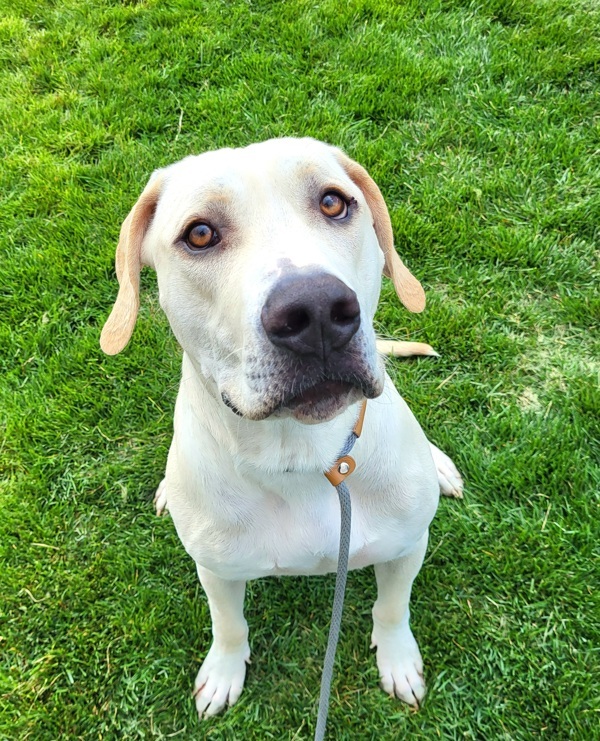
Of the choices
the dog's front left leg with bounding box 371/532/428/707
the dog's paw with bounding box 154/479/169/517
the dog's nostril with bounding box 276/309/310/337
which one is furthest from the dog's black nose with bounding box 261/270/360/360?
the dog's paw with bounding box 154/479/169/517

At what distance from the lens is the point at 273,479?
2.17m

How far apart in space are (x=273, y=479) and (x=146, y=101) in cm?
410

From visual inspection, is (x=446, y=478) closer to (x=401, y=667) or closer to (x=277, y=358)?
(x=401, y=667)

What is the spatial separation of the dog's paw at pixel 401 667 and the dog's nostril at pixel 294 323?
72.9 inches

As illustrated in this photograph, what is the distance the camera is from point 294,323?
1.60 meters

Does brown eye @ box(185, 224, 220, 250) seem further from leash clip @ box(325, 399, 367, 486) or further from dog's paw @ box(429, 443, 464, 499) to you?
dog's paw @ box(429, 443, 464, 499)

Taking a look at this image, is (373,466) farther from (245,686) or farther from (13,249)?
(13,249)

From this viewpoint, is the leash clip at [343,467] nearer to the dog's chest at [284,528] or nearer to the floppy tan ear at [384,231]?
the dog's chest at [284,528]

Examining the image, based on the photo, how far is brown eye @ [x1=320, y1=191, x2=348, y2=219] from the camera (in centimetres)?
205

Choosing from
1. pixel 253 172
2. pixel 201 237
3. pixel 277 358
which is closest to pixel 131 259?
pixel 201 237

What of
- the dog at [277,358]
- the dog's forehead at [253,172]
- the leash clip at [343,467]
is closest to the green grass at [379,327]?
the dog at [277,358]

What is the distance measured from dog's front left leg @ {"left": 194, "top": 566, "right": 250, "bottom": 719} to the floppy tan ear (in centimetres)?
143

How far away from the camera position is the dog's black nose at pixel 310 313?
5.14 ft

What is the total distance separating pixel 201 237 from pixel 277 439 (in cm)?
68
